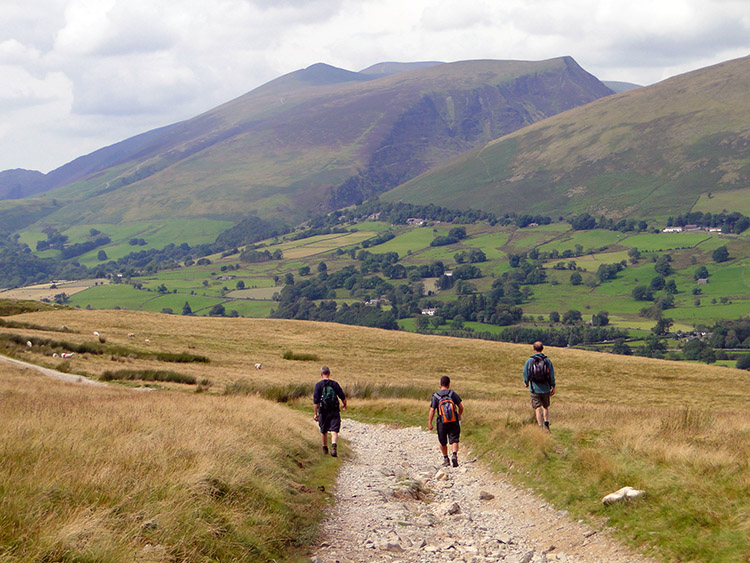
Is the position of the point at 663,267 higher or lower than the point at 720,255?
lower

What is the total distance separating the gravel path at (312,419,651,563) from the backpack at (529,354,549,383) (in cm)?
297

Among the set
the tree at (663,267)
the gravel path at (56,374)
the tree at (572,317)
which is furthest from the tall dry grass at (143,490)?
the tree at (663,267)

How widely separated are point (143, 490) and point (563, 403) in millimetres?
25391

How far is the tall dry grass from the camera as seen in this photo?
7.99 metres

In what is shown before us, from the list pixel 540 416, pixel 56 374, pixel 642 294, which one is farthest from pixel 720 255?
pixel 540 416

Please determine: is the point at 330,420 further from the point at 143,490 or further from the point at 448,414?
the point at 143,490

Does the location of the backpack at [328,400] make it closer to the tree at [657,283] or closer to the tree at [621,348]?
the tree at [621,348]

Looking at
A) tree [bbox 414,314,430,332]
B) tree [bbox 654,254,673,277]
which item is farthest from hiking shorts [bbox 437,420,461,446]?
tree [bbox 654,254,673,277]

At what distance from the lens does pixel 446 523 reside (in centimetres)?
1321

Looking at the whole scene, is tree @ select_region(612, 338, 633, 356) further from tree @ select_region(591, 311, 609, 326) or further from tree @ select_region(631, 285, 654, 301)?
tree @ select_region(631, 285, 654, 301)

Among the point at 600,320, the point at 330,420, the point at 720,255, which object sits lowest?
the point at 600,320

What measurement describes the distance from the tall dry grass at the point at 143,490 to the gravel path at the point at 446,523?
783mm

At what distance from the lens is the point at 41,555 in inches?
290

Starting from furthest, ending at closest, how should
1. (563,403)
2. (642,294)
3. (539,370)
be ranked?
(642,294)
(563,403)
(539,370)
